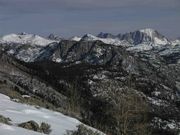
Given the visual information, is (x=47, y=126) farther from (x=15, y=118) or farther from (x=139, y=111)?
(x=139, y=111)

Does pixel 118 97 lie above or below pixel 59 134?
above

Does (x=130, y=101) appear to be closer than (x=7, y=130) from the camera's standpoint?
No

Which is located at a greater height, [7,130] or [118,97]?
[118,97]

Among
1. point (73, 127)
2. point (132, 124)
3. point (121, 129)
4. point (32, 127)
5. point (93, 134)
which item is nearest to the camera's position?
point (32, 127)

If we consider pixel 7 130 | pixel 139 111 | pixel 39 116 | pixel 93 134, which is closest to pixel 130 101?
pixel 139 111

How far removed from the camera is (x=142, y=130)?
5194 cm

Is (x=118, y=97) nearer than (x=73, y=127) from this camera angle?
No

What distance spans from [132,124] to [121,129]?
16.1 feet

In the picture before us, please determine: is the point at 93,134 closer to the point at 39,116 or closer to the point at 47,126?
the point at 47,126

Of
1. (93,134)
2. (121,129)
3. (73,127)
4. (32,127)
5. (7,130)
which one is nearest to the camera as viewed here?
(7,130)

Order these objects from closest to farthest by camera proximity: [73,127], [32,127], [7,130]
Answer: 1. [7,130]
2. [32,127]
3. [73,127]

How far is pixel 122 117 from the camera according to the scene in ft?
152

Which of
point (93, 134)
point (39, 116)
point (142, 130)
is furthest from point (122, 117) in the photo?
point (93, 134)

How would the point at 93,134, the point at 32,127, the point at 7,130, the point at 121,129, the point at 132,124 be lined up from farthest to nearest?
the point at 132,124 → the point at 121,129 → the point at 93,134 → the point at 32,127 → the point at 7,130
